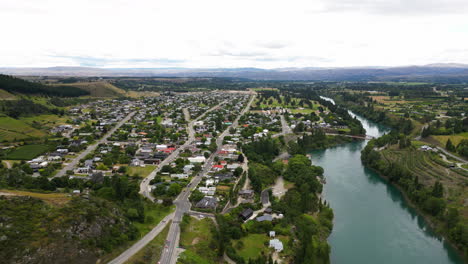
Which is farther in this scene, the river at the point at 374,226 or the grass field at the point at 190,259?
the river at the point at 374,226

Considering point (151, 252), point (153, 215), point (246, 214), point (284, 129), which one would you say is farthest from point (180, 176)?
point (284, 129)

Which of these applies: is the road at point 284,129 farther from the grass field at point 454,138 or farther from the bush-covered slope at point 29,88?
the bush-covered slope at point 29,88

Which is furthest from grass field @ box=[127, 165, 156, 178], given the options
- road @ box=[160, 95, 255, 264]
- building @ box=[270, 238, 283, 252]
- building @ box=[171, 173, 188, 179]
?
building @ box=[270, 238, 283, 252]

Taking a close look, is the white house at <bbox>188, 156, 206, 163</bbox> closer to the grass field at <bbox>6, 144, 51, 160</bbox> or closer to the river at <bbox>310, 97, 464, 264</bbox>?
the river at <bbox>310, 97, 464, 264</bbox>

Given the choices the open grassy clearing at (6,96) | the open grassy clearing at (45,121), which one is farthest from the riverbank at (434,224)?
the open grassy clearing at (6,96)

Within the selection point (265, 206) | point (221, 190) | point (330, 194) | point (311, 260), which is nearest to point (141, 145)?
point (221, 190)

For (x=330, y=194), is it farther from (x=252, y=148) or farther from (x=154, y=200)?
(x=154, y=200)
